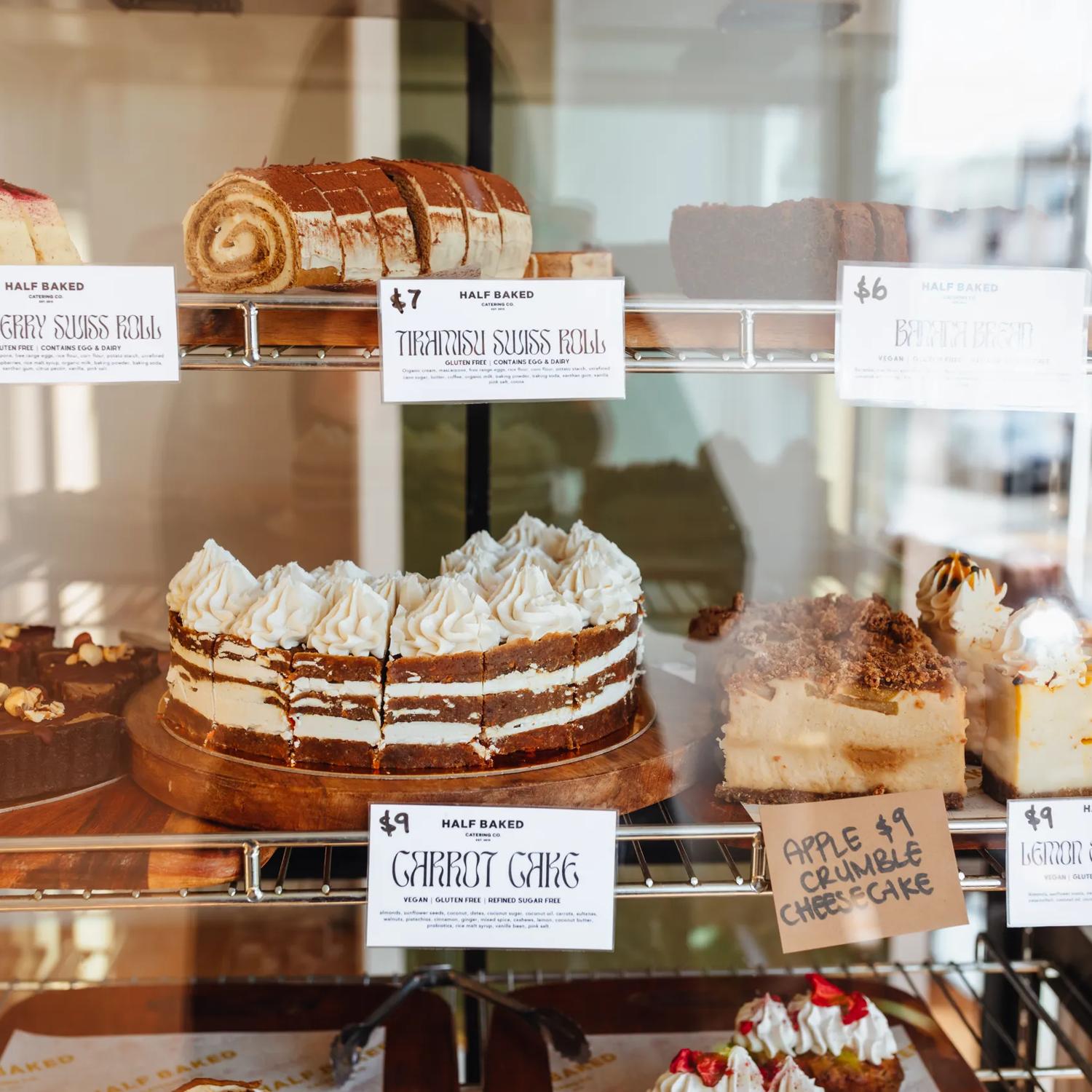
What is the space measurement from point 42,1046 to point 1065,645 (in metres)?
1.28

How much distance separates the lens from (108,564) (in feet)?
4.86

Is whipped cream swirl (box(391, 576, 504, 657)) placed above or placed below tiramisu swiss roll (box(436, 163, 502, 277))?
below

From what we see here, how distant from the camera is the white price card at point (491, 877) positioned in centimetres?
102

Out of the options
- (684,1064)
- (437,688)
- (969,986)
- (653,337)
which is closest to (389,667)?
(437,688)

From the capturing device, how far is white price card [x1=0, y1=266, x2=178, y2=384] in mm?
957

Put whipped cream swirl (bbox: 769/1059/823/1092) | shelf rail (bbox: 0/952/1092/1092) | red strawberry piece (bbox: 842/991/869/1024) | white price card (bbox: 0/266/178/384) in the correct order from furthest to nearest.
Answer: shelf rail (bbox: 0/952/1092/1092) → red strawberry piece (bbox: 842/991/869/1024) → whipped cream swirl (bbox: 769/1059/823/1092) → white price card (bbox: 0/266/178/384)

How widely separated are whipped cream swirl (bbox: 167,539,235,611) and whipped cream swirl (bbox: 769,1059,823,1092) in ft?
2.67

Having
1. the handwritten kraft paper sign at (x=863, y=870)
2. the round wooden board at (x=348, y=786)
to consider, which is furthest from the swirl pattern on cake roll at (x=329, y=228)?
the handwritten kraft paper sign at (x=863, y=870)

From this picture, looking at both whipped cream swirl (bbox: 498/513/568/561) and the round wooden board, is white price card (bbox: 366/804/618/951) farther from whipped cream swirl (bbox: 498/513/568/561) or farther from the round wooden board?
whipped cream swirl (bbox: 498/513/568/561)

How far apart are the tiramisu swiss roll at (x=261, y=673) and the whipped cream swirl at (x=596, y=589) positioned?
0.85ft

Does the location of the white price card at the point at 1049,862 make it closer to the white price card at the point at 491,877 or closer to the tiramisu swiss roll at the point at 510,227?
the white price card at the point at 491,877

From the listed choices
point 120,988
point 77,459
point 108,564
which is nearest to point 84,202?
point 77,459

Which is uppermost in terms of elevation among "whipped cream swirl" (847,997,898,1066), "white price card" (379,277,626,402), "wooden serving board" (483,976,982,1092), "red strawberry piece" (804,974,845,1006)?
"white price card" (379,277,626,402)

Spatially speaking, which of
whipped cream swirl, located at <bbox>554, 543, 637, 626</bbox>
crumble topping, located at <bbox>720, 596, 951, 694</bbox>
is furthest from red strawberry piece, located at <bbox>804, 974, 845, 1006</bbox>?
whipped cream swirl, located at <bbox>554, 543, 637, 626</bbox>
